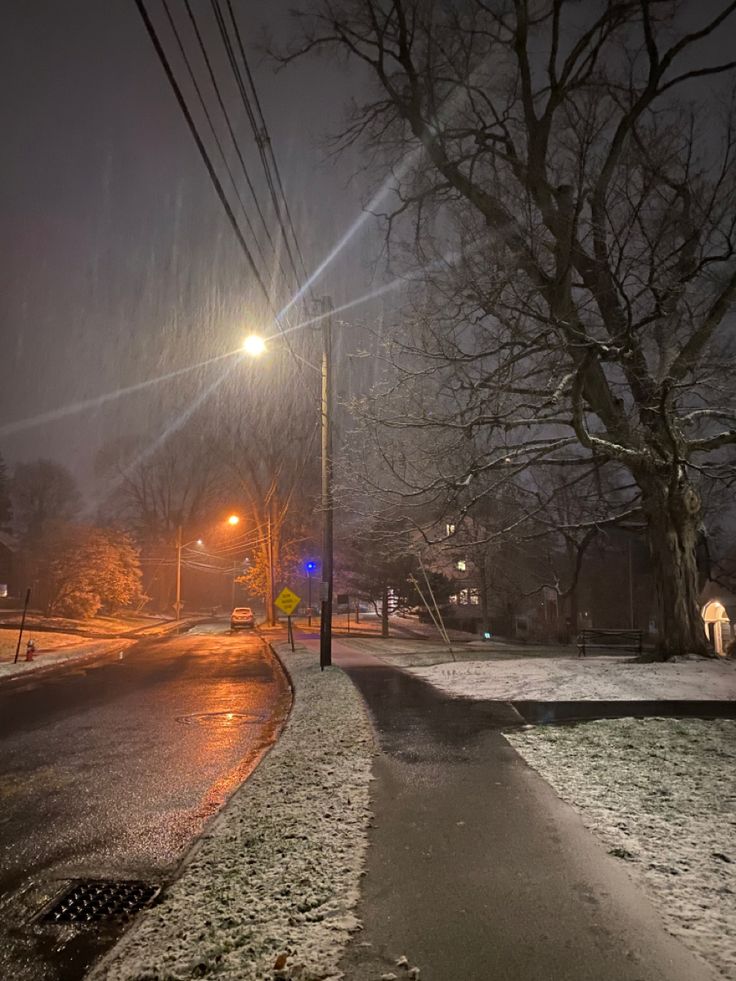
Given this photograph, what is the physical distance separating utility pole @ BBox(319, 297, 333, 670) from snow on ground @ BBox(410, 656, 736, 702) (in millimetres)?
2626

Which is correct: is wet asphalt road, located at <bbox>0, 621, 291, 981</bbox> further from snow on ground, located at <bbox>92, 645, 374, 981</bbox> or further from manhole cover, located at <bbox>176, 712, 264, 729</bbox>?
snow on ground, located at <bbox>92, 645, 374, 981</bbox>

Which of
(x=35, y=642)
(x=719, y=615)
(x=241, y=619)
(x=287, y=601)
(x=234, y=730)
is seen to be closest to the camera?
(x=234, y=730)

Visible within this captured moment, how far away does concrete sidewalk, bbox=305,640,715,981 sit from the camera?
9.56ft

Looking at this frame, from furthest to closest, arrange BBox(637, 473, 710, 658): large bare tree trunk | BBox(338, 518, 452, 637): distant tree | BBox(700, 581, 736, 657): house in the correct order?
1. BBox(700, 581, 736, 657): house
2. BBox(338, 518, 452, 637): distant tree
3. BBox(637, 473, 710, 658): large bare tree trunk

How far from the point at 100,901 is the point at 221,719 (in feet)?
20.5

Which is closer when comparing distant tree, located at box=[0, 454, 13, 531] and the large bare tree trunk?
the large bare tree trunk

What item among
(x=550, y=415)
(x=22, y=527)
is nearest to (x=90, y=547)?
(x=22, y=527)

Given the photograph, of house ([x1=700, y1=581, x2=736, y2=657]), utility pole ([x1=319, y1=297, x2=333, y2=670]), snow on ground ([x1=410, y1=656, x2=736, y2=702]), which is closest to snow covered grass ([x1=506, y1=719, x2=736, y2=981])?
snow on ground ([x1=410, y1=656, x2=736, y2=702])

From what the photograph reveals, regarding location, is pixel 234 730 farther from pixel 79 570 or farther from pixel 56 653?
pixel 79 570

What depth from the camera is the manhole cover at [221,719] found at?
948 centimetres

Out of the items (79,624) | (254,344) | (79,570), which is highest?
(254,344)

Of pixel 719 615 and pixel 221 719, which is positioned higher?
pixel 719 615

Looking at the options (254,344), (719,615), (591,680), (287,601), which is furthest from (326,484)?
(719,615)

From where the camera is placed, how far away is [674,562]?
48.2 ft
